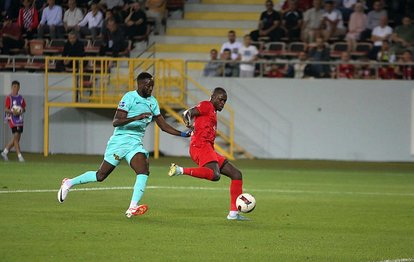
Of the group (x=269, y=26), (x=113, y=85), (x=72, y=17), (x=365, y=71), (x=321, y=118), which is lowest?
(x=321, y=118)

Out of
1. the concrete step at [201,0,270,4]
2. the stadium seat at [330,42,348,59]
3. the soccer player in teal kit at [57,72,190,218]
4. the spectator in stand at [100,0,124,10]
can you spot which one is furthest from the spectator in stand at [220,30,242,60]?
the soccer player in teal kit at [57,72,190,218]

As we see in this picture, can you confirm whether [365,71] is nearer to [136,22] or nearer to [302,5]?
[302,5]

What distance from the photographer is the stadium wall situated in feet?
96.2

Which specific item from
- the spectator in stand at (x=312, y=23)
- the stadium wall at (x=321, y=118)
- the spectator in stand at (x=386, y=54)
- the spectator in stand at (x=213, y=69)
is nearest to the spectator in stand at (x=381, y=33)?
the spectator in stand at (x=386, y=54)

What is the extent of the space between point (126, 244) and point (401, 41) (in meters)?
18.8

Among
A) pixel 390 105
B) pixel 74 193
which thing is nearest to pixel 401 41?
pixel 390 105

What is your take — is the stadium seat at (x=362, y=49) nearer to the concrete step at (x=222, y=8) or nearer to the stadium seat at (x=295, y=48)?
the stadium seat at (x=295, y=48)

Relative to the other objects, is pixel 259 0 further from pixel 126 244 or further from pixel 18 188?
pixel 126 244

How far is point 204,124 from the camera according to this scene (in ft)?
48.3

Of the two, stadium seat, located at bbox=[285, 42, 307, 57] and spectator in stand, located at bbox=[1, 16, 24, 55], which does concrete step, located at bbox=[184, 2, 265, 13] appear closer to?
stadium seat, located at bbox=[285, 42, 307, 57]

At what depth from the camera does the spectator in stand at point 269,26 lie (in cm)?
3027

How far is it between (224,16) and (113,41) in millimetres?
4157

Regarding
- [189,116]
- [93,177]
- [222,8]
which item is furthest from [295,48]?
[93,177]

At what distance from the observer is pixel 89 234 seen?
40.6 feet
